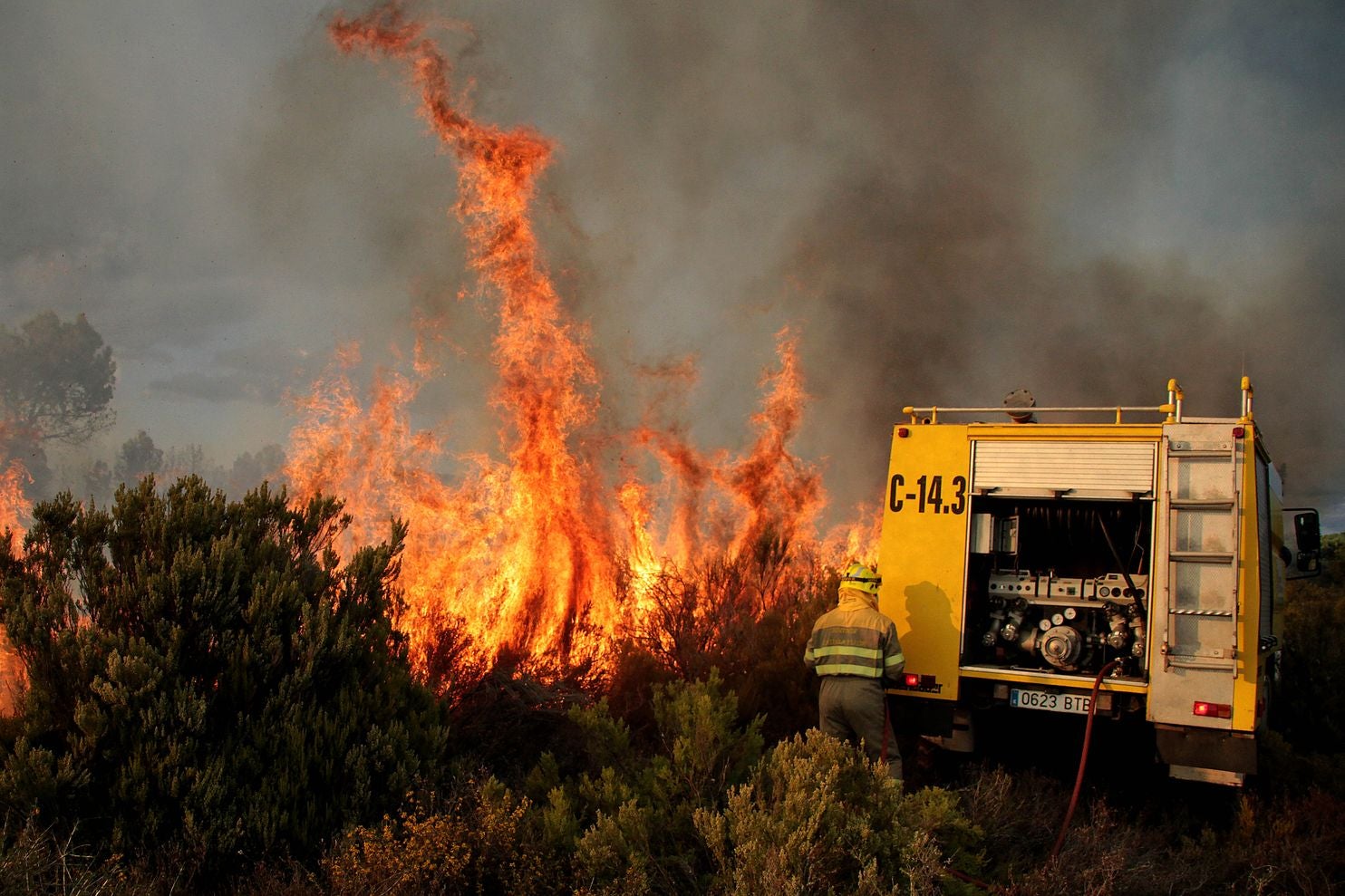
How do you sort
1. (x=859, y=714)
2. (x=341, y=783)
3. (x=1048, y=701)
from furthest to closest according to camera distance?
(x=1048, y=701), (x=859, y=714), (x=341, y=783)

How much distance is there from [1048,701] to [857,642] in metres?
1.67

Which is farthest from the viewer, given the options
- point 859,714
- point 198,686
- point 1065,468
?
point 1065,468

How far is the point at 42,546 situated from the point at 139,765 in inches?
62.3

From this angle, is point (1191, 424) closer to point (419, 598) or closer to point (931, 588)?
point (931, 588)

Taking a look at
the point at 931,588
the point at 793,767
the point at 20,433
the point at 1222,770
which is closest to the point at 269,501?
the point at 793,767

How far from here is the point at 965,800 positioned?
22.7 feet

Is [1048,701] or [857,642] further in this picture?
[1048,701]

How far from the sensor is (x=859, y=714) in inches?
278

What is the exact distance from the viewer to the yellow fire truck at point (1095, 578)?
6.80 meters

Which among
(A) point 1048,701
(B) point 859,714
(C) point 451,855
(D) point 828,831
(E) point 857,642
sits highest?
(E) point 857,642

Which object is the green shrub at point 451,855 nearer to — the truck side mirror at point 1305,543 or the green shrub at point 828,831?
the green shrub at point 828,831

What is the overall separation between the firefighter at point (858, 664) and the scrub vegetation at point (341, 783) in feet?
2.76

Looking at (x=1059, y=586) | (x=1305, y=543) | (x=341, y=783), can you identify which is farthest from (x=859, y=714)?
(x=1305, y=543)

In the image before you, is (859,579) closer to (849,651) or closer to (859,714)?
(849,651)
